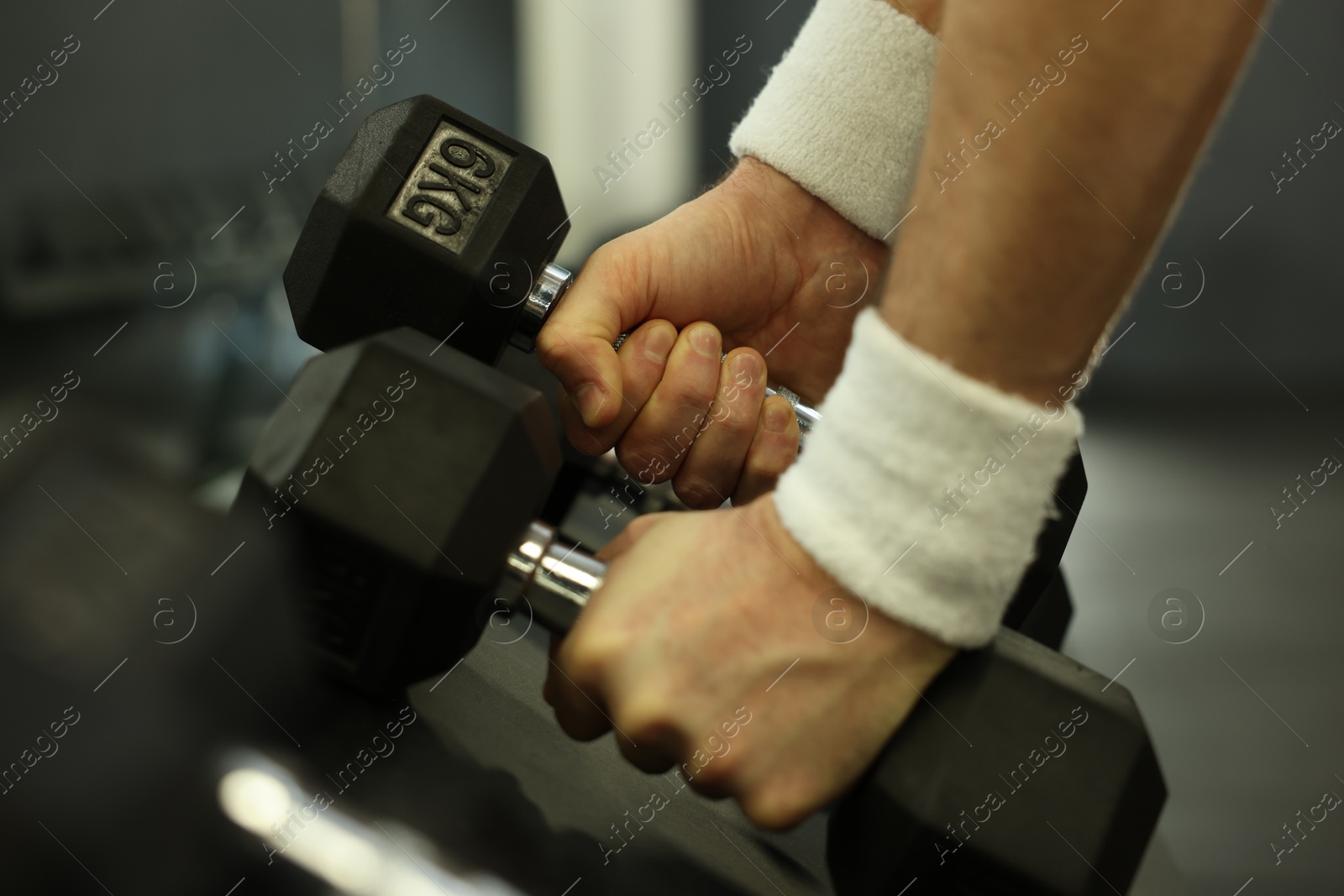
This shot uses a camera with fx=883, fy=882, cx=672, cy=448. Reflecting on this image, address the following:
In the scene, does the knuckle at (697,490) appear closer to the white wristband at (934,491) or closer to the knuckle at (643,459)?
the knuckle at (643,459)

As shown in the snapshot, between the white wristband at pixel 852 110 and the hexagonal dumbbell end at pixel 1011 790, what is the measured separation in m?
0.61

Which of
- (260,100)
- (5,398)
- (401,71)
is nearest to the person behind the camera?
(5,398)

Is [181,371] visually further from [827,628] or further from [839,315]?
[827,628]

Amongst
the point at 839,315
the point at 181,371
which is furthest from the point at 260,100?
the point at 839,315

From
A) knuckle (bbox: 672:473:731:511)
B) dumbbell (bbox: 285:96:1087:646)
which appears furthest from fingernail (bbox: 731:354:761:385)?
dumbbell (bbox: 285:96:1087:646)

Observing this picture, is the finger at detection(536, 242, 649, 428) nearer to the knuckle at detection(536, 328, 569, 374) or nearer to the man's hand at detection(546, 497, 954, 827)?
the knuckle at detection(536, 328, 569, 374)

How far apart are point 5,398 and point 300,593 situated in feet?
2.54

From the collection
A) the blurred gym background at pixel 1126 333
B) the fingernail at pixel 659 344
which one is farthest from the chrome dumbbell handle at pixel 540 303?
the blurred gym background at pixel 1126 333

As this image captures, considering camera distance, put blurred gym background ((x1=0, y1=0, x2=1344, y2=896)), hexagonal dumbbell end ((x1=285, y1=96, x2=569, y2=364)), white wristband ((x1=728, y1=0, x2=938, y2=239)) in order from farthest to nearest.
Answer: blurred gym background ((x1=0, y1=0, x2=1344, y2=896)) → white wristband ((x1=728, y1=0, x2=938, y2=239)) → hexagonal dumbbell end ((x1=285, y1=96, x2=569, y2=364))

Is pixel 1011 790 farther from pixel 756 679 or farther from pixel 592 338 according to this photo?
pixel 592 338

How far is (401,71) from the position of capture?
177cm

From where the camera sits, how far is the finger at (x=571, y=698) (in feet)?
1.94

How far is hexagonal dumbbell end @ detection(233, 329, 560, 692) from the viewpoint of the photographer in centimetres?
51

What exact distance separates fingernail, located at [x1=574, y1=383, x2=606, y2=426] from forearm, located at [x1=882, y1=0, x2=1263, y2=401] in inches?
12.6
